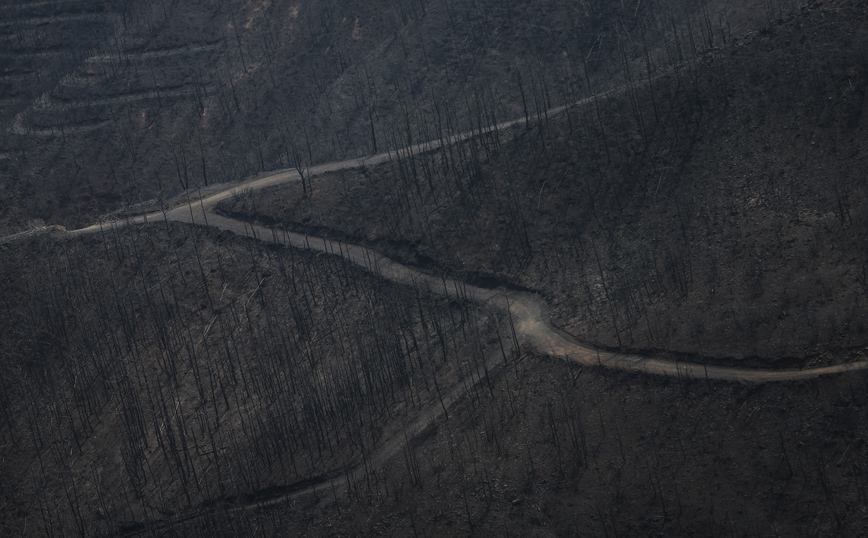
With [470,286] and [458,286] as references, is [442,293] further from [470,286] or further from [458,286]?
[470,286]

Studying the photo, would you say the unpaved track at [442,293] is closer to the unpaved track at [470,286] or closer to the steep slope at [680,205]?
the unpaved track at [470,286]

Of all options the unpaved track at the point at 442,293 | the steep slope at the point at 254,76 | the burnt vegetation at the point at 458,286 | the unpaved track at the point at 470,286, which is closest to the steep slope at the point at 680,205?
the burnt vegetation at the point at 458,286

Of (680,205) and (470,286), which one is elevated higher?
(680,205)

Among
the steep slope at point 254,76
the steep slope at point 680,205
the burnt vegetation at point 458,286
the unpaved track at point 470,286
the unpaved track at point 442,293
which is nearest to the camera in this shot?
the burnt vegetation at point 458,286

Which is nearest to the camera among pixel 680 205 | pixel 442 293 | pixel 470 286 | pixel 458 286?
pixel 680 205

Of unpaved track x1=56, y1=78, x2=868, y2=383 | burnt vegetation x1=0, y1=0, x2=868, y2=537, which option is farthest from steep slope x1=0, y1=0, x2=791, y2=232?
unpaved track x1=56, y1=78, x2=868, y2=383

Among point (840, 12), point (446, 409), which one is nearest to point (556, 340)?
point (446, 409)

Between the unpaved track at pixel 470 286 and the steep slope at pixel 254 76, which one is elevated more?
the steep slope at pixel 254 76

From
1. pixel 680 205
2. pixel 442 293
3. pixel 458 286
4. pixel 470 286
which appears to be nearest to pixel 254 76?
pixel 442 293

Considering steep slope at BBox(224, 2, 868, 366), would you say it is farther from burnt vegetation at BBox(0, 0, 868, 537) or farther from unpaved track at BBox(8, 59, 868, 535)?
unpaved track at BBox(8, 59, 868, 535)

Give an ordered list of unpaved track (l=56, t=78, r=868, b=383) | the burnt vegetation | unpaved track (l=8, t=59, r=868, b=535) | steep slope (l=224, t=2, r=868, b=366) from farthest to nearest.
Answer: steep slope (l=224, t=2, r=868, b=366)
unpaved track (l=8, t=59, r=868, b=535)
unpaved track (l=56, t=78, r=868, b=383)
the burnt vegetation
